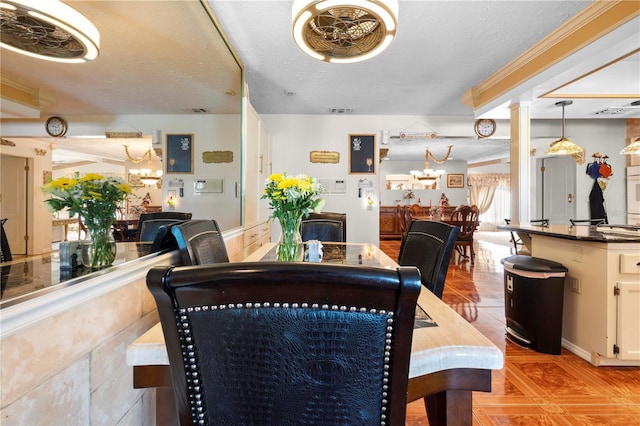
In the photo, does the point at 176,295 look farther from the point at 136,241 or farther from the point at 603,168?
the point at 603,168

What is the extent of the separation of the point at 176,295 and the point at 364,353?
304mm

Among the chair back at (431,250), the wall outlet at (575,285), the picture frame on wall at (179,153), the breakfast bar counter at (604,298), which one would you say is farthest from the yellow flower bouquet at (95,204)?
the wall outlet at (575,285)

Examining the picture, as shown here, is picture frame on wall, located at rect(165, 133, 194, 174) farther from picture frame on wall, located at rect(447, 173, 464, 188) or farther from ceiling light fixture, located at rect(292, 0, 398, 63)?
picture frame on wall, located at rect(447, 173, 464, 188)

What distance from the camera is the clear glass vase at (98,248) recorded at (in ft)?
3.25

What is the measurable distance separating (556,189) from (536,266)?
443cm

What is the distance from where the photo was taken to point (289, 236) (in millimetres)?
1560

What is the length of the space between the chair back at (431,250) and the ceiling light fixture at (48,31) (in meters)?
1.39

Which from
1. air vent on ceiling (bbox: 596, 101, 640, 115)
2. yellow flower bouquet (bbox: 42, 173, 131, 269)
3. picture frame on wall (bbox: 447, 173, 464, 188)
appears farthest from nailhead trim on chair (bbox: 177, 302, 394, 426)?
picture frame on wall (bbox: 447, 173, 464, 188)

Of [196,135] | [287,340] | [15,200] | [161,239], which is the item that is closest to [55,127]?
[15,200]

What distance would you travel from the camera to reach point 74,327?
79 cm

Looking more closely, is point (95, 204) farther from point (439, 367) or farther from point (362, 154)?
point (362, 154)

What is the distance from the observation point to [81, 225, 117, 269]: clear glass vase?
99 centimetres

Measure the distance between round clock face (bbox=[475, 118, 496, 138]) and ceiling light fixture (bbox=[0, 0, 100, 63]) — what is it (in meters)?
5.13

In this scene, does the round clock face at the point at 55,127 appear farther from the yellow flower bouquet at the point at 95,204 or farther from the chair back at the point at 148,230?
the chair back at the point at 148,230
